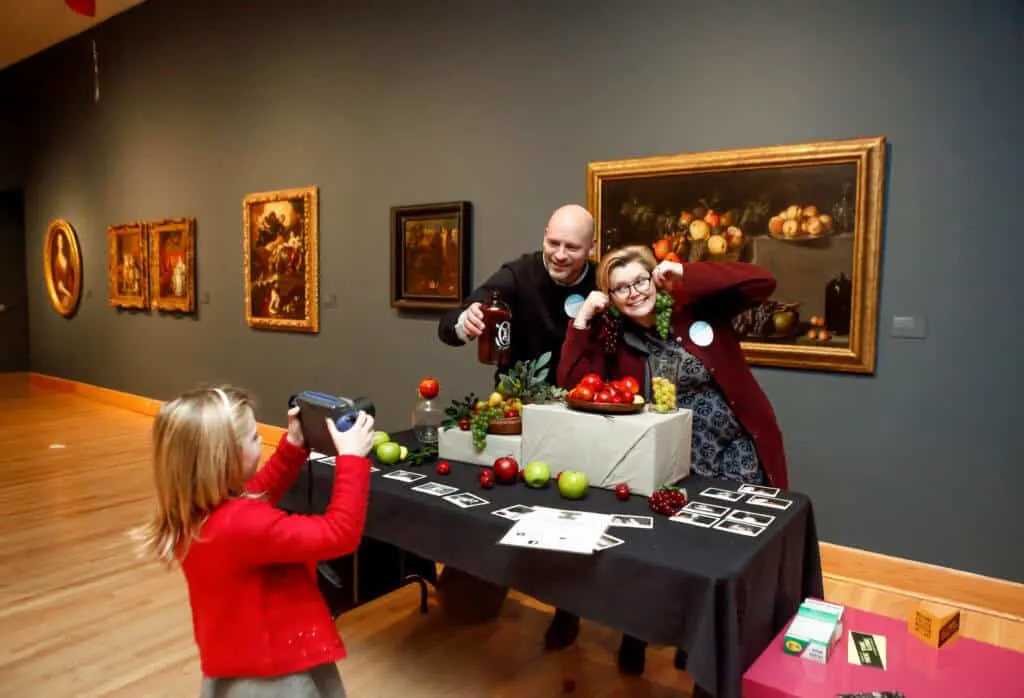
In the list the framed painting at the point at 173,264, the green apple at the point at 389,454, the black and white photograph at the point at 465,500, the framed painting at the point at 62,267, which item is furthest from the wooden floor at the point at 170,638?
the framed painting at the point at 62,267

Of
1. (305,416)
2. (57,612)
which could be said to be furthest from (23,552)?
(305,416)

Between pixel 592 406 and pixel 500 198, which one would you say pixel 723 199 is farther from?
pixel 592 406

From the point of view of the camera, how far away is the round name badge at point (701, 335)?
7.96 feet

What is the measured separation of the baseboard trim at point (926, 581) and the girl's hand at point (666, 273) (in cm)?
226

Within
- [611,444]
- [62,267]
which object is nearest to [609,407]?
[611,444]

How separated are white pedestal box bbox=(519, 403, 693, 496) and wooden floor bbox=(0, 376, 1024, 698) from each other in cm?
99

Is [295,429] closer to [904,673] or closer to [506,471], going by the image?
[506,471]

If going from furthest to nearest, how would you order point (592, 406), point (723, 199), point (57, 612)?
point (723, 199), point (57, 612), point (592, 406)

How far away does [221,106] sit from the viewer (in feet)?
23.2

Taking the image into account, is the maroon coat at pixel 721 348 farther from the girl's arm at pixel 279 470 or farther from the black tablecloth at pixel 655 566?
the girl's arm at pixel 279 470

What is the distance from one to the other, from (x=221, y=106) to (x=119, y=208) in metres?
2.47

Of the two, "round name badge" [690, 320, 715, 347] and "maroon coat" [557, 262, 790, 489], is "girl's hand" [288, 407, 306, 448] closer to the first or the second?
"maroon coat" [557, 262, 790, 489]

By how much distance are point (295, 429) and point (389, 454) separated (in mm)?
713

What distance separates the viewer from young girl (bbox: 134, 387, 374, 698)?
60.2 inches
